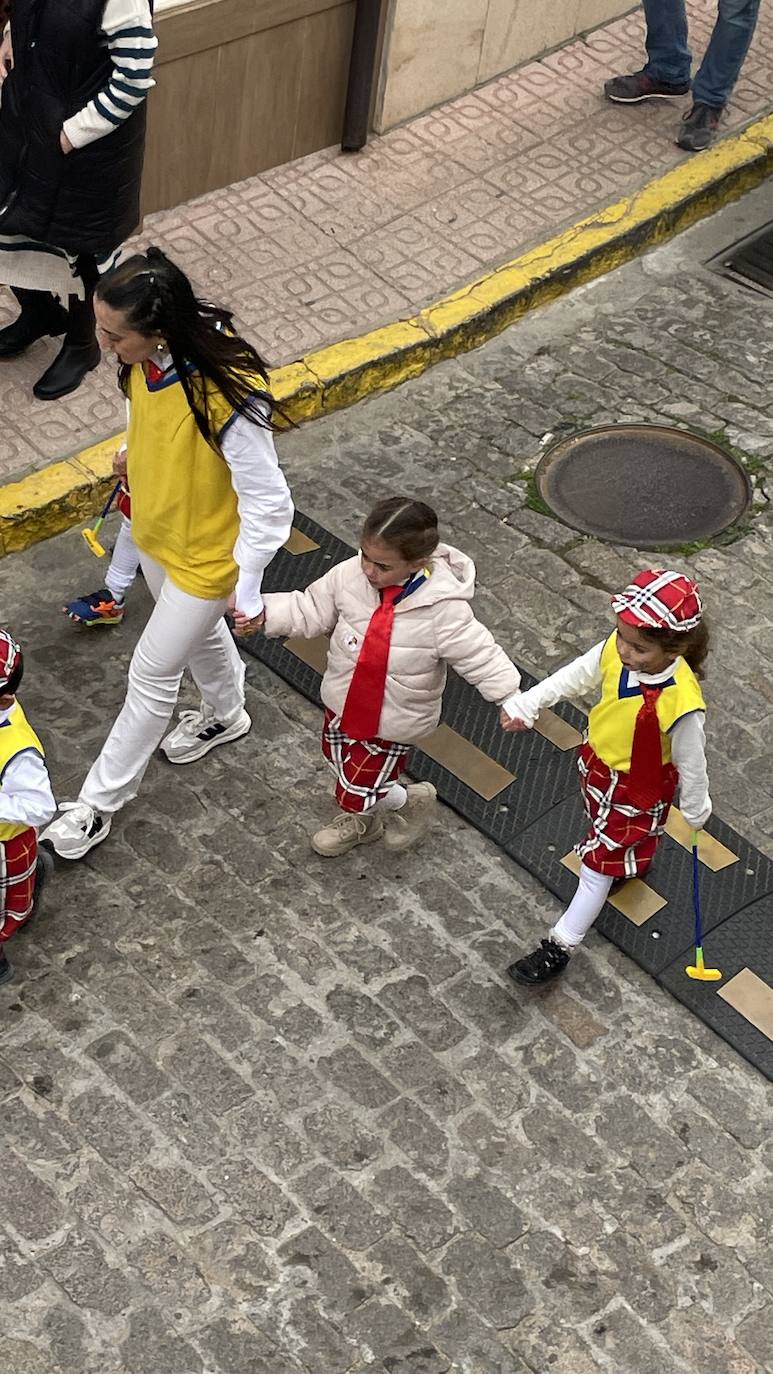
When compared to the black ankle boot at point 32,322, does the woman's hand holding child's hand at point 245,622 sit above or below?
above

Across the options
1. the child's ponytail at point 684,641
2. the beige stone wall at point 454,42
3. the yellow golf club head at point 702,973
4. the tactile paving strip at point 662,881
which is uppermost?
the child's ponytail at point 684,641

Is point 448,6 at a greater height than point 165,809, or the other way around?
point 448,6

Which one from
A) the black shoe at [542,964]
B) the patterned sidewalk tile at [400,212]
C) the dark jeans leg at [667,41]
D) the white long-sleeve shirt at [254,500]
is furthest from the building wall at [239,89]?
the black shoe at [542,964]

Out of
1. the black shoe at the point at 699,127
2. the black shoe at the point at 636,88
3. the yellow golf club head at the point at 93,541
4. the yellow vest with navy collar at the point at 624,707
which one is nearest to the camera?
the yellow vest with navy collar at the point at 624,707

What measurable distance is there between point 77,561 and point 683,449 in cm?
260

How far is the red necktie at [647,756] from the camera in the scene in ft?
14.6

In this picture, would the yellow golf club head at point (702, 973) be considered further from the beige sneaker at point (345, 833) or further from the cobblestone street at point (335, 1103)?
the beige sneaker at point (345, 833)

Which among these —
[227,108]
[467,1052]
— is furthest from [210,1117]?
[227,108]

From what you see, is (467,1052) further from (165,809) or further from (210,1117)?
(165,809)

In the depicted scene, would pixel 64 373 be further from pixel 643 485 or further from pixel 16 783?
pixel 16 783

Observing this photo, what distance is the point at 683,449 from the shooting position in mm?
7164

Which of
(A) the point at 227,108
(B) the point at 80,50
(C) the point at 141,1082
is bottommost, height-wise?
(C) the point at 141,1082

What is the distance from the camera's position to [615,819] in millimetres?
4730

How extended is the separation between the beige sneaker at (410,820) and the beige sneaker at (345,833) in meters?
0.04
